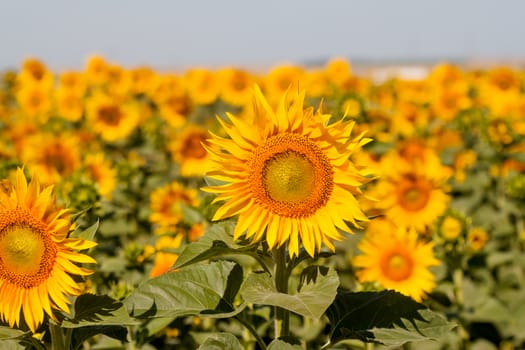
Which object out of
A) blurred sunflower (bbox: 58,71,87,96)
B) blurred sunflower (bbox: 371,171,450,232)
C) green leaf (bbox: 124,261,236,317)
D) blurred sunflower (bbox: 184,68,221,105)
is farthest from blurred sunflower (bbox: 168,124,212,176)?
green leaf (bbox: 124,261,236,317)

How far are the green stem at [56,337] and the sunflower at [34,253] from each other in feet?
0.25

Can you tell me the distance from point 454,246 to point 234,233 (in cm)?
200

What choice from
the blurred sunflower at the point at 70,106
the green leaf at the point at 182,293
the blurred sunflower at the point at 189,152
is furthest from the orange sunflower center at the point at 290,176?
the blurred sunflower at the point at 70,106

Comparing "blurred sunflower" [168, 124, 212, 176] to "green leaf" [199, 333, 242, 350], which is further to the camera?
"blurred sunflower" [168, 124, 212, 176]

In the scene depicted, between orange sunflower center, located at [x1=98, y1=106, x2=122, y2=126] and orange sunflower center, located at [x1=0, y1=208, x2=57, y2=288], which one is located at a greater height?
orange sunflower center, located at [x1=98, y1=106, x2=122, y2=126]

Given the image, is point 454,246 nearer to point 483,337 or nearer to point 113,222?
point 483,337

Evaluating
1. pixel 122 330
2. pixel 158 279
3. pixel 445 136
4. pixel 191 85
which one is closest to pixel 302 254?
pixel 158 279

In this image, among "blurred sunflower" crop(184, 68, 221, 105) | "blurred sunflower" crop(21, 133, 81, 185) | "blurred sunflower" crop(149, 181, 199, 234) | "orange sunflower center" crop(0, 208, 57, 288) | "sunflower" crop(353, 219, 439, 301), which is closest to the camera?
"orange sunflower center" crop(0, 208, 57, 288)

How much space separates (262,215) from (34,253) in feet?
1.86

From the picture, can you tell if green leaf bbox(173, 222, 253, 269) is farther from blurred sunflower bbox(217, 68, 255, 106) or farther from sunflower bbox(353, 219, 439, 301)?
blurred sunflower bbox(217, 68, 255, 106)

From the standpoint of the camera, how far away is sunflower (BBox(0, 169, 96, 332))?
179 cm

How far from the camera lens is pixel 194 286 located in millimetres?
1997

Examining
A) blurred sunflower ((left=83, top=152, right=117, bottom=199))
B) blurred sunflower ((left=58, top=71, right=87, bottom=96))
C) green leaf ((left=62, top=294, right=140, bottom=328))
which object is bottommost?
green leaf ((left=62, top=294, right=140, bottom=328))

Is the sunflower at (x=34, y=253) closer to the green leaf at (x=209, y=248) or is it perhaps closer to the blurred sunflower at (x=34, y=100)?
the green leaf at (x=209, y=248)
